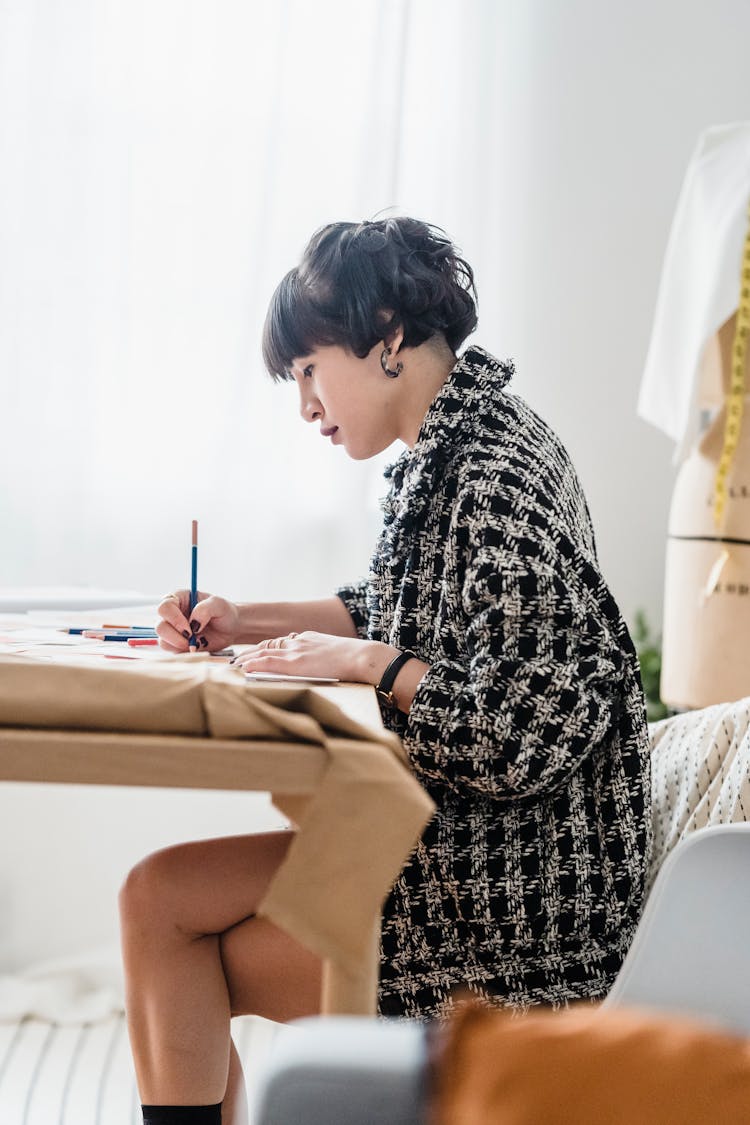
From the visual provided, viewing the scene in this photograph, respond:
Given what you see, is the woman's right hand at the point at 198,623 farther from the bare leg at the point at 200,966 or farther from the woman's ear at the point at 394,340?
the woman's ear at the point at 394,340

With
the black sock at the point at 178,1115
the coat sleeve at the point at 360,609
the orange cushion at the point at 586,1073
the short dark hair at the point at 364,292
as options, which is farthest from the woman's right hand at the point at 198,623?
the orange cushion at the point at 586,1073

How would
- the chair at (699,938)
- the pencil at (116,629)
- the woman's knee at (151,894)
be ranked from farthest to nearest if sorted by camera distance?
1. the pencil at (116,629)
2. the woman's knee at (151,894)
3. the chair at (699,938)

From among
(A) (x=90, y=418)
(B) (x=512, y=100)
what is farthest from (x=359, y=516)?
(B) (x=512, y=100)

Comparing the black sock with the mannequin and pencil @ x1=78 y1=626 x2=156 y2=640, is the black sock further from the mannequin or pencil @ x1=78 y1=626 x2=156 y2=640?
the mannequin

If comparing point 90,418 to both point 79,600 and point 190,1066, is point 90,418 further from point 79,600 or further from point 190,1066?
point 190,1066

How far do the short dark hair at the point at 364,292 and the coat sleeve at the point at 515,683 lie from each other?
1.01ft

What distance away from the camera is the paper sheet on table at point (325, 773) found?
65 centimetres

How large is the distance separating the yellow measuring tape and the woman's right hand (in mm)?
945

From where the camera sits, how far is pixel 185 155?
2172 mm

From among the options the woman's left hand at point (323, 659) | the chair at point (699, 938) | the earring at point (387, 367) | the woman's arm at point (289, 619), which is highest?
the earring at point (387, 367)

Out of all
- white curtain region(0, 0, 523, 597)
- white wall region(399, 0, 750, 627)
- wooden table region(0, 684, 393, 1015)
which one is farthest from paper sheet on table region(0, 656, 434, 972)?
white wall region(399, 0, 750, 627)

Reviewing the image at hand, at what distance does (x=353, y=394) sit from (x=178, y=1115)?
74 centimetres

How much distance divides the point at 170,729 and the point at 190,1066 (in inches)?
20.8

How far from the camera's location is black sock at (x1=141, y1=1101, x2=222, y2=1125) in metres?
1.05
